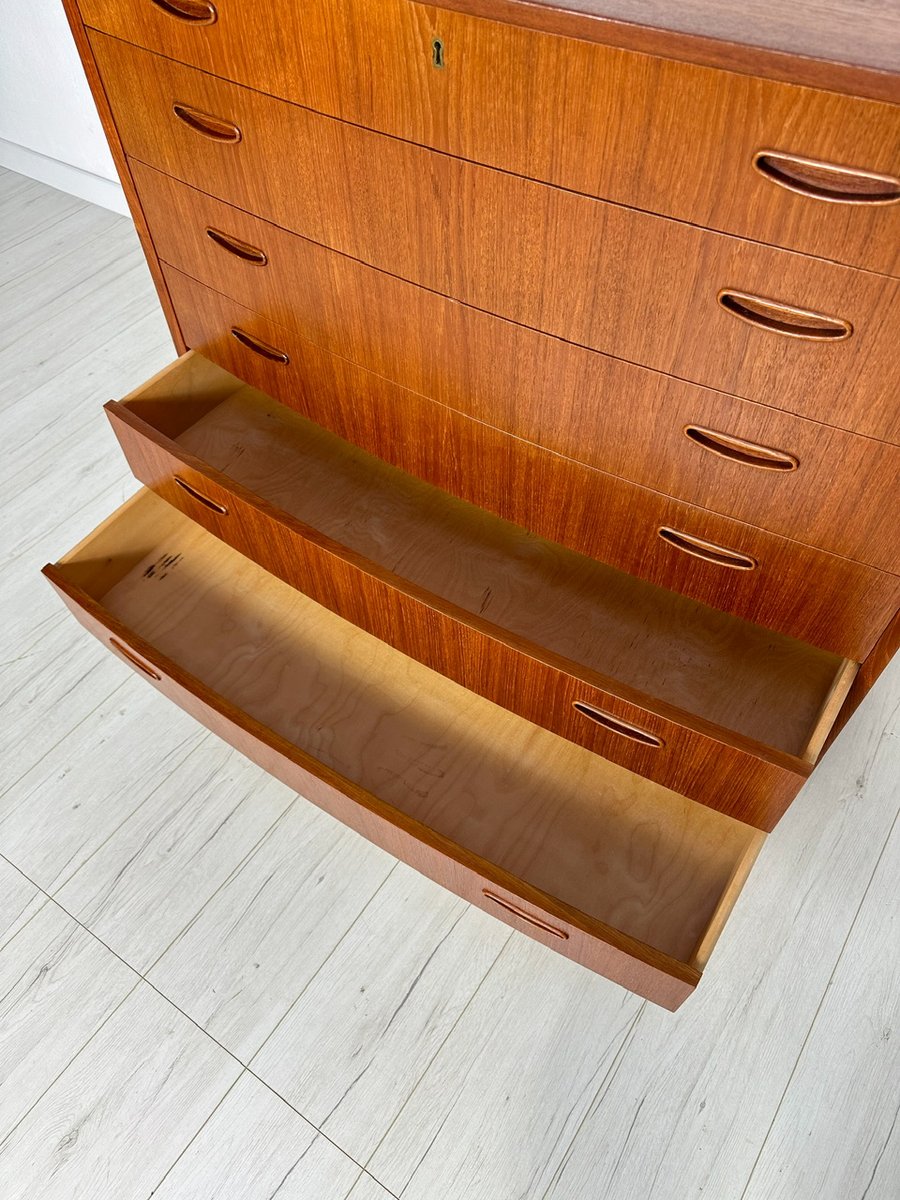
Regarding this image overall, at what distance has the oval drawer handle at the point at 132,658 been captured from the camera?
111cm

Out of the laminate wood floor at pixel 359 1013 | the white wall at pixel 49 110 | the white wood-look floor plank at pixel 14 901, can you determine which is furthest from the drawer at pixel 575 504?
the white wall at pixel 49 110

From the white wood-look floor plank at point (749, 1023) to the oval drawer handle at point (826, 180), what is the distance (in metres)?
0.81

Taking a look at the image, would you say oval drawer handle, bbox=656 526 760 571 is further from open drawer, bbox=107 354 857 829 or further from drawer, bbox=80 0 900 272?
drawer, bbox=80 0 900 272

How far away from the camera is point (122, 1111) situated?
102 centimetres

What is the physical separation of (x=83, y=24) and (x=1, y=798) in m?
0.94

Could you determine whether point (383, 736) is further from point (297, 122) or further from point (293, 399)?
point (297, 122)

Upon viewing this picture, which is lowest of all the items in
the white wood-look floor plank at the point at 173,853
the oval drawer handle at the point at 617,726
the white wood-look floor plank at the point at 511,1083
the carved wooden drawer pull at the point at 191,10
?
the white wood-look floor plank at the point at 511,1083

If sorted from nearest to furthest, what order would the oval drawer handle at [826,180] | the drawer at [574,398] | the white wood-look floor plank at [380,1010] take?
the oval drawer handle at [826,180], the drawer at [574,398], the white wood-look floor plank at [380,1010]

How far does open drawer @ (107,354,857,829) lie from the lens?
0.91m

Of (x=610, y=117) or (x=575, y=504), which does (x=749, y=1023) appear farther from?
(x=610, y=117)

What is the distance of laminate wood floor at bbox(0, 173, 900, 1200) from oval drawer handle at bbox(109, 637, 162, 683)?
174 mm

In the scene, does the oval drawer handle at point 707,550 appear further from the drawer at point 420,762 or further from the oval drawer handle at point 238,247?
the oval drawer handle at point 238,247

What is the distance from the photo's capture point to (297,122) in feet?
2.88

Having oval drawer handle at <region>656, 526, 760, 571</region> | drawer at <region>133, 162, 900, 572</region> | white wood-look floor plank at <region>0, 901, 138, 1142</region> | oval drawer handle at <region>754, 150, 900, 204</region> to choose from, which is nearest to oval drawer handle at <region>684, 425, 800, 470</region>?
drawer at <region>133, 162, 900, 572</region>
